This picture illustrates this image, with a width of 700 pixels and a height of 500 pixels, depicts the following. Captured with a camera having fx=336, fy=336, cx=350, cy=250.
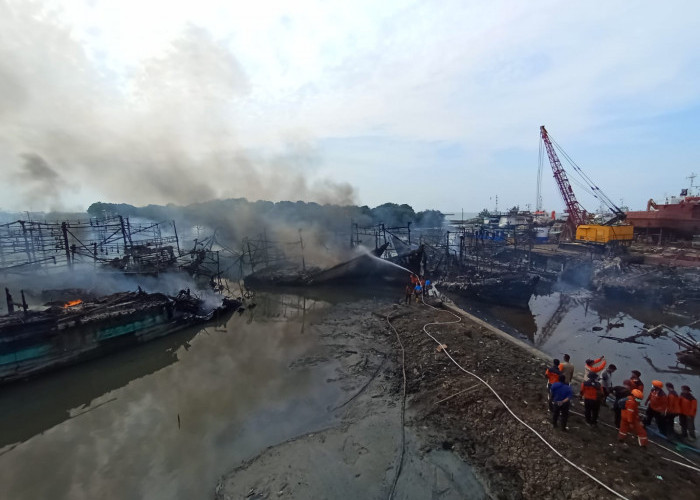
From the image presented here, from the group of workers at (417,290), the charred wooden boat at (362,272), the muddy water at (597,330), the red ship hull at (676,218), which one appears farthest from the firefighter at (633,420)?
the red ship hull at (676,218)

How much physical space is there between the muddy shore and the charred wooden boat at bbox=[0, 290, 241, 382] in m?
12.4

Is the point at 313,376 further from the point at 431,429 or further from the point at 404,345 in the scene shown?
the point at 431,429

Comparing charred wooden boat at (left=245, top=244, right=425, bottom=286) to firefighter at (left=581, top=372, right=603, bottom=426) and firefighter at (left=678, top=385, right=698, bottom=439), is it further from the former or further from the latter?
firefighter at (left=678, top=385, right=698, bottom=439)

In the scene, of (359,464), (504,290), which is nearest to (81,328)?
(359,464)

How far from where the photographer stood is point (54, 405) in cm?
1336

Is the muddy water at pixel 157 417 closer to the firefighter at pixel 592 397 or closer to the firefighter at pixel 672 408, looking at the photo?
the firefighter at pixel 592 397

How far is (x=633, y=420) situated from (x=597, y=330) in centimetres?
1439

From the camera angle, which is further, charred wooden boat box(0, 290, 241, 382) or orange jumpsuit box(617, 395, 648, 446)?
charred wooden boat box(0, 290, 241, 382)

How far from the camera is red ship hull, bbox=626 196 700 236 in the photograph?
3422 cm

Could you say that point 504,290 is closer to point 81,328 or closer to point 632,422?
point 632,422

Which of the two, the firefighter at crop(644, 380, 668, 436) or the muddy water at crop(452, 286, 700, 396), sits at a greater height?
the firefighter at crop(644, 380, 668, 436)

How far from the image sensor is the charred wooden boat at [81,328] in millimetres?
14508

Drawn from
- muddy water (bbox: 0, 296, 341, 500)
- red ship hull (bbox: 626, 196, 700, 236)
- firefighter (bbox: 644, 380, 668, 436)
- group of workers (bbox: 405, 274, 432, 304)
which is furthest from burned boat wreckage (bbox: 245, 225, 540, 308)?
red ship hull (bbox: 626, 196, 700, 236)

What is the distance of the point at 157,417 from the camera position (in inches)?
465
